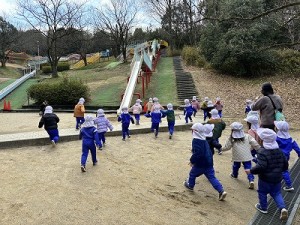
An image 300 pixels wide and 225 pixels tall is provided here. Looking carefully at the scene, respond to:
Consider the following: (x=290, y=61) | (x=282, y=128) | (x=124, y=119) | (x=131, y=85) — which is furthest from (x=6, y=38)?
(x=282, y=128)

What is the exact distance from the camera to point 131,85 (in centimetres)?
1834

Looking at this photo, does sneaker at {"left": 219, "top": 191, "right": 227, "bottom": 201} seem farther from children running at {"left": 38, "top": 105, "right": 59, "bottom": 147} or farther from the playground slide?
the playground slide

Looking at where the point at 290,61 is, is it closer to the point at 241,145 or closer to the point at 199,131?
the point at 241,145

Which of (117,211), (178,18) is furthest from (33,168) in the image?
(178,18)

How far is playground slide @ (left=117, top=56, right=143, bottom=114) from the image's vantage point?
16.5 metres

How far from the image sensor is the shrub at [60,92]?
18469mm

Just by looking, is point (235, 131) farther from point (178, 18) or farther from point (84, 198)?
point (178, 18)

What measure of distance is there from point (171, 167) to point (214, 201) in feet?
6.38

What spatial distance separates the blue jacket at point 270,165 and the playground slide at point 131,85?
10684mm

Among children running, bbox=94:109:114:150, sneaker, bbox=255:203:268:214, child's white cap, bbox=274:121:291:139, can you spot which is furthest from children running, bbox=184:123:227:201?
children running, bbox=94:109:114:150

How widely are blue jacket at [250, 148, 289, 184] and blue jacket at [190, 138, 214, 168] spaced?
3.23ft

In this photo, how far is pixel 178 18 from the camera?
42312mm

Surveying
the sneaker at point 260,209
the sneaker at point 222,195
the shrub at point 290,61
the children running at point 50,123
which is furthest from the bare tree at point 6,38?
the sneaker at point 260,209

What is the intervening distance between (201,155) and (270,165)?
1219mm
